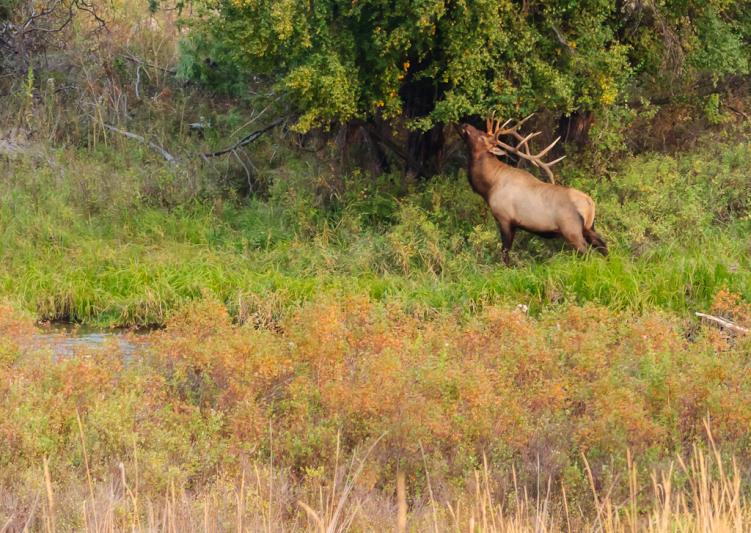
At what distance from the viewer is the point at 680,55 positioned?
42.7 feet

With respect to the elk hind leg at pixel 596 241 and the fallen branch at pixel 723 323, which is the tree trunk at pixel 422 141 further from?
the fallen branch at pixel 723 323

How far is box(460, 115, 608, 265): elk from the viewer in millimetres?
11672

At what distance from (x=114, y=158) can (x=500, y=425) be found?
9876 mm

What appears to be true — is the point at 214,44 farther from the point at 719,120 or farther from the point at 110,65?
the point at 719,120

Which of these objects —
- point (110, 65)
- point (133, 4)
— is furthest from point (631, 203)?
point (133, 4)

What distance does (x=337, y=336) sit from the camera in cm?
797

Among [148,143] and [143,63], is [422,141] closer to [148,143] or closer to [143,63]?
[148,143]

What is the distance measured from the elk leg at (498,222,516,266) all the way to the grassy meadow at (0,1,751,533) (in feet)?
0.37

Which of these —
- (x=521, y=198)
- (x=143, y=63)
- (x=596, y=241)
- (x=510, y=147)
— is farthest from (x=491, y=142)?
(x=143, y=63)

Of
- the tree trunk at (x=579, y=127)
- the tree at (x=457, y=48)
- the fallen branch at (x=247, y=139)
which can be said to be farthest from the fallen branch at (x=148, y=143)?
the tree trunk at (x=579, y=127)

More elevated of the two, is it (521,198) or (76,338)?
(521,198)

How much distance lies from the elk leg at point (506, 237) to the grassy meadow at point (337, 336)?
4.4 inches

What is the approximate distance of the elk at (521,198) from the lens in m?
11.7

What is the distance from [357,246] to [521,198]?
69.7 inches
